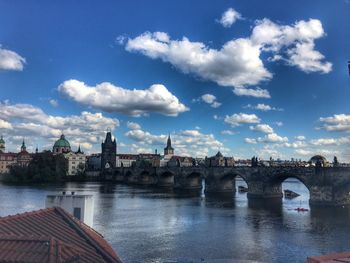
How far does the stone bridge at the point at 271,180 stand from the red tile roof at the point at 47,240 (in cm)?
6571

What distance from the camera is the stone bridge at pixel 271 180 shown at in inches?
2763

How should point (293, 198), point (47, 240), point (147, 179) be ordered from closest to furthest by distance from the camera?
point (47, 240) < point (293, 198) < point (147, 179)

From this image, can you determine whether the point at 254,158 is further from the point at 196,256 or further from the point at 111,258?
the point at 111,258

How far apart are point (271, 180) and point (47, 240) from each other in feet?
264

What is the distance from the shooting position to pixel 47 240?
31.0ft

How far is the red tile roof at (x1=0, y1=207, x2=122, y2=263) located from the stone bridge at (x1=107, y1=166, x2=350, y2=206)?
6571cm

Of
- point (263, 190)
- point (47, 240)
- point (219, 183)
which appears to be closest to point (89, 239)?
point (47, 240)

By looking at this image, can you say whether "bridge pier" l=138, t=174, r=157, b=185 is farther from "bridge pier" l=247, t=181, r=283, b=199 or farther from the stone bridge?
"bridge pier" l=247, t=181, r=283, b=199

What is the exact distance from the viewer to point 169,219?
171 ft

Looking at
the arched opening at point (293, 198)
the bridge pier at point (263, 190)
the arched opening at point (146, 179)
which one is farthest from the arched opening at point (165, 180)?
the bridge pier at point (263, 190)

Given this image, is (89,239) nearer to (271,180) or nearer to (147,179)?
(271,180)

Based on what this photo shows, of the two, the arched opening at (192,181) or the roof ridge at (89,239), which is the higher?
the roof ridge at (89,239)

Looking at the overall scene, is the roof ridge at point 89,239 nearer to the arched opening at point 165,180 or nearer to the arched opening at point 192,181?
the arched opening at point 192,181

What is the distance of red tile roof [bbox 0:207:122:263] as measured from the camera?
9086 mm
